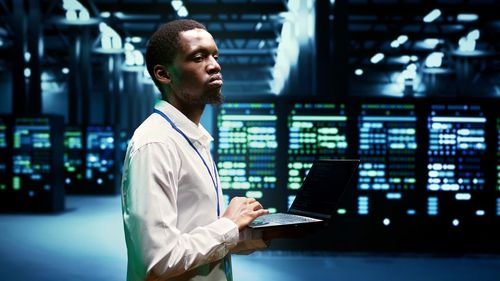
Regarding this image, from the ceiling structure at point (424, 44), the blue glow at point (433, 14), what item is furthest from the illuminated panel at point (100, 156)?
the blue glow at point (433, 14)

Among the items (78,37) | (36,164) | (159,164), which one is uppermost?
(78,37)

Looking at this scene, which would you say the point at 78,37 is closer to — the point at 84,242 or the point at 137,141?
the point at 84,242

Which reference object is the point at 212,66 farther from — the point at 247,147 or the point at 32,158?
the point at 32,158

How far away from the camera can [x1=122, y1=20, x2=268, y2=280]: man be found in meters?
1.56

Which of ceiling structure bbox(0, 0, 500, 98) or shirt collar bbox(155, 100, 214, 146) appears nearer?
shirt collar bbox(155, 100, 214, 146)

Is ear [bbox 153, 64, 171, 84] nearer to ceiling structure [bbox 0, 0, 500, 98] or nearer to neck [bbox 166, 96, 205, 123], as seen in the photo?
neck [bbox 166, 96, 205, 123]

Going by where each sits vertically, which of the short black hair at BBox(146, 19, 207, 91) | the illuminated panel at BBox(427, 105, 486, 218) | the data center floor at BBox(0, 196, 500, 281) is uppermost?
the short black hair at BBox(146, 19, 207, 91)

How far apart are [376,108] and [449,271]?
2.20 metres

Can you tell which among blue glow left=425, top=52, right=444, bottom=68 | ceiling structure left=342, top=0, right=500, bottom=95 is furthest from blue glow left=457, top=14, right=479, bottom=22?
blue glow left=425, top=52, right=444, bottom=68

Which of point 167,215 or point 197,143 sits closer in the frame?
point 167,215

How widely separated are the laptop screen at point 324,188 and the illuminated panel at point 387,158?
5313 millimetres

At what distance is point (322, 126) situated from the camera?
7.38m

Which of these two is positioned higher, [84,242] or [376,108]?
[376,108]

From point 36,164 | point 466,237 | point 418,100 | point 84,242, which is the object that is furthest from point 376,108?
point 36,164
